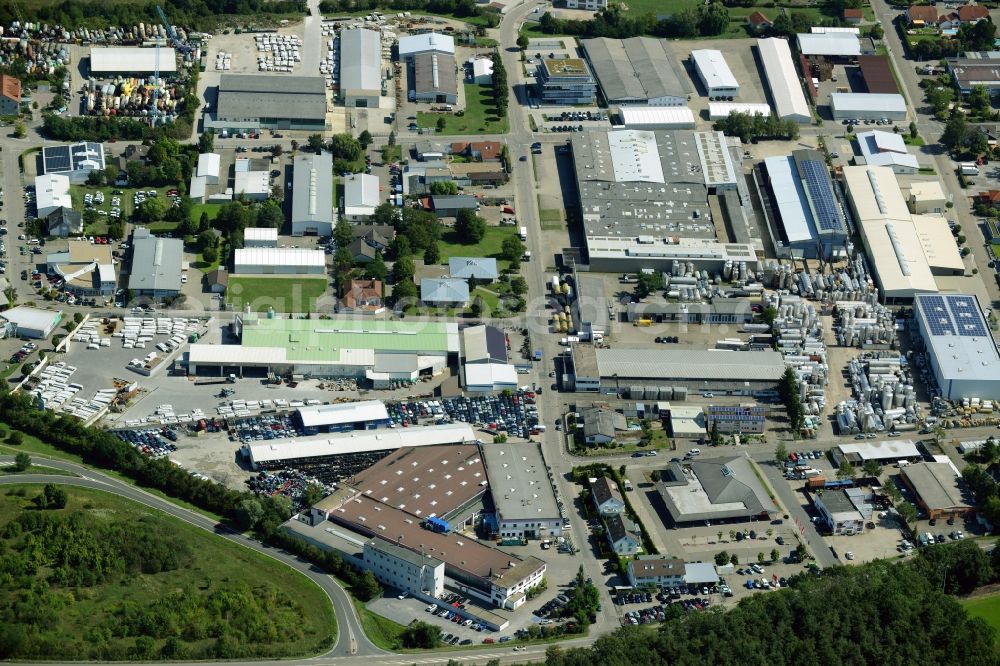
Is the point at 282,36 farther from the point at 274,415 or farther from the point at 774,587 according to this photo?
the point at 774,587

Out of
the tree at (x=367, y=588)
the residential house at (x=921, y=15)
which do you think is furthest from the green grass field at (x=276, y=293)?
the residential house at (x=921, y=15)

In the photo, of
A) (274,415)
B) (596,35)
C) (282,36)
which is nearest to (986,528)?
(274,415)

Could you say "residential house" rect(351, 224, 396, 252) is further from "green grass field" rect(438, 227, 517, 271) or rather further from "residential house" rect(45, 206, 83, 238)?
"residential house" rect(45, 206, 83, 238)

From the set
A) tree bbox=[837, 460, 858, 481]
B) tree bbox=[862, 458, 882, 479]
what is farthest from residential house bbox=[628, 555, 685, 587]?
tree bbox=[862, 458, 882, 479]

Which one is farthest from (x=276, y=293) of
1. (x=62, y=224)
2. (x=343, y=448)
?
(x=343, y=448)

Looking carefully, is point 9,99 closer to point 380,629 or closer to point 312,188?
point 312,188

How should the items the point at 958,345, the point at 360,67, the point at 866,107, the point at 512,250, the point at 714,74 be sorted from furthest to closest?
the point at 714,74, the point at 360,67, the point at 866,107, the point at 512,250, the point at 958,345
